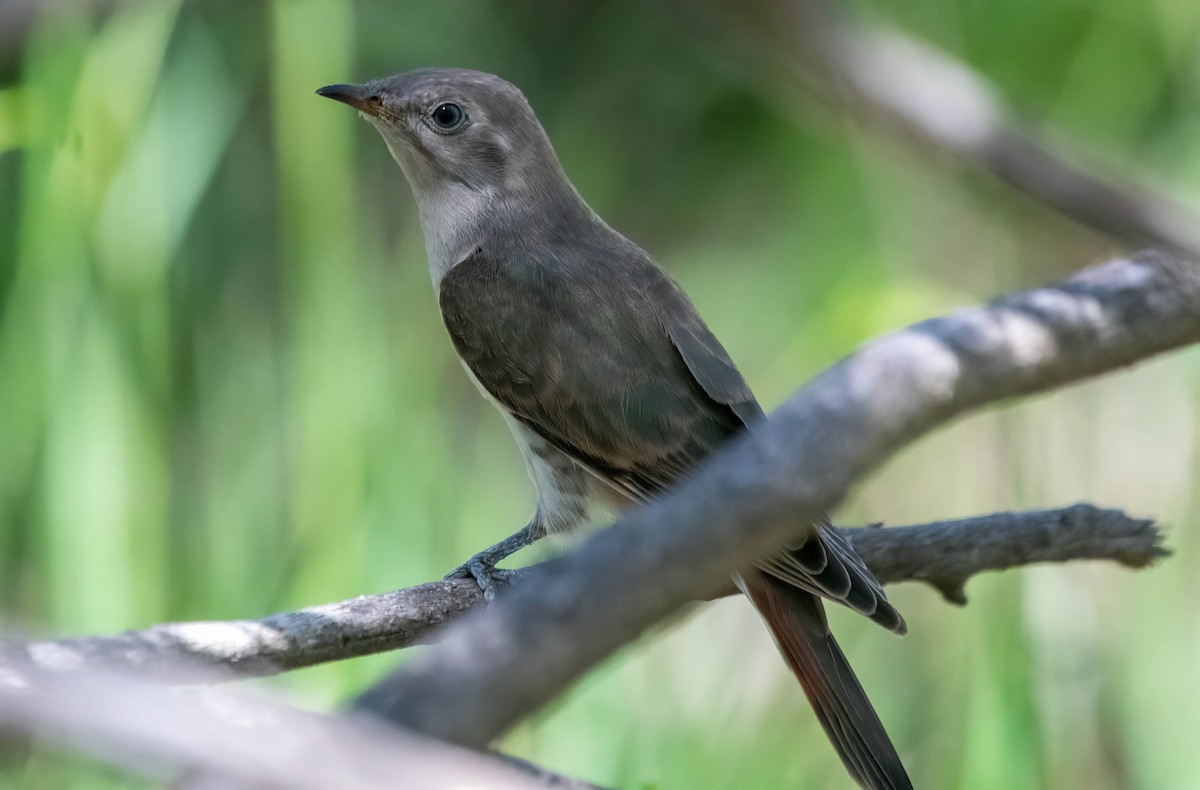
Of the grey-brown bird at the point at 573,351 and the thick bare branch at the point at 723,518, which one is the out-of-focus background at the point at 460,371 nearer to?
the grey-brown bird at the point at 573,351

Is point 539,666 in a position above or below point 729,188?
above

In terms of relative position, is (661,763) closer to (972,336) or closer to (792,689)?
(792,689)

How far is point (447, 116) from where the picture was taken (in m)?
2.44

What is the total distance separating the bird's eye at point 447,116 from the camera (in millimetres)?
2434

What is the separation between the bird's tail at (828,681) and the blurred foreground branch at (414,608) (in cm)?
9

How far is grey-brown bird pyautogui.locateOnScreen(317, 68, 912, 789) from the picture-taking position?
1.94m

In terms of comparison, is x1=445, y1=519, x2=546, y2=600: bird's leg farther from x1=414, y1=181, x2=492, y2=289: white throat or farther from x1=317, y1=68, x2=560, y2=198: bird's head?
x1=317, y1=68, x2=560, y2=198: bird's head

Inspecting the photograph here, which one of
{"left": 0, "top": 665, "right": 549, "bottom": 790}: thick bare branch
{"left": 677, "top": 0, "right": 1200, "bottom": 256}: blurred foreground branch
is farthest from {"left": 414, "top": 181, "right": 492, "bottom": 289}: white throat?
{"left": 0, "top": 665, "right": 549, "bottom": 790}: thick bare branch

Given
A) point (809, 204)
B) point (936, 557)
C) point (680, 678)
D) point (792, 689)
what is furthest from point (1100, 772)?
point (809, 204)

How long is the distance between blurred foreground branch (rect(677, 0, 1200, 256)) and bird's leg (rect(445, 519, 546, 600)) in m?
1.09

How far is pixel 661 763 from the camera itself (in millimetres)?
2846

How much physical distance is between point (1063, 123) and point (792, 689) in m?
2.04

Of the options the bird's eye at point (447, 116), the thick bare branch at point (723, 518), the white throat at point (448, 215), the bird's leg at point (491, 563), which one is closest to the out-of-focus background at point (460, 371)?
the bird's leg at point (491, 563)

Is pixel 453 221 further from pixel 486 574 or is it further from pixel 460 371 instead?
pixel 460 371
